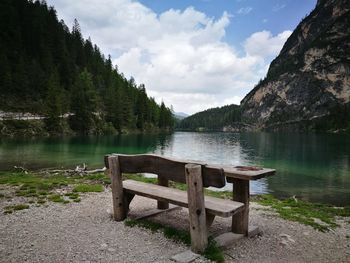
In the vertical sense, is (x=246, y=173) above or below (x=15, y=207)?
above

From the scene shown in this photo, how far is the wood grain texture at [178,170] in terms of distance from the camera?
676 centimetres

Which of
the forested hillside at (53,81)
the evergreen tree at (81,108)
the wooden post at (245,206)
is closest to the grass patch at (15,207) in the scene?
the wooden post at (245,206)

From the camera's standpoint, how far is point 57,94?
86.0m

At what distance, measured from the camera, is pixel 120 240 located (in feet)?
25.6

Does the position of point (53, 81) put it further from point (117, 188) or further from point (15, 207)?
point (117, 188)

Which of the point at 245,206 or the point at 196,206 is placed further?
the point at 245,206

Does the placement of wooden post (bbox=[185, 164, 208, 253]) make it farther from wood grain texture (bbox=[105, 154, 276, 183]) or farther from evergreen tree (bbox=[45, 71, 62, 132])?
evergreen tree (bbox=[45, 71, 62, 132])

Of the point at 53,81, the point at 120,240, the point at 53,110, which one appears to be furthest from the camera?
the point at 53,81

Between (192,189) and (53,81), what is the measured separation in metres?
91.2

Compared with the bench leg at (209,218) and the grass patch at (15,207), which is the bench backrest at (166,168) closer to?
the bench leg at (209,218)

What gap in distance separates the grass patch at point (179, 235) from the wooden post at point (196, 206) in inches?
8.4

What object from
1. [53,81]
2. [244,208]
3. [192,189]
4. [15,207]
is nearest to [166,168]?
[192,189]

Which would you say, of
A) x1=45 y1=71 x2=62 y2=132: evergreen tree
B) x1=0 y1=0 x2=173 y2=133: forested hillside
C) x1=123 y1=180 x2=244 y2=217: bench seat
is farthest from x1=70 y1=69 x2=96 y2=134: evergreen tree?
x1=123 y1=180 x2=244 y2=217: bench seat

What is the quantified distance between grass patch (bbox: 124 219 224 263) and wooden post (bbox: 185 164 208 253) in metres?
0.21
